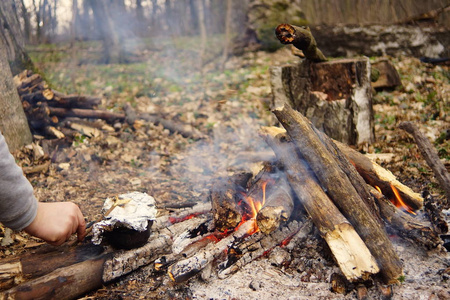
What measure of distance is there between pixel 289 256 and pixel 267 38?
326 inches

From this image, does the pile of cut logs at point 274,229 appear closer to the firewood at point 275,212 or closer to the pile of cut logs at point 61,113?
the firewood at point 275,212

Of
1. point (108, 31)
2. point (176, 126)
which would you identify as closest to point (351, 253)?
point (176, 126)

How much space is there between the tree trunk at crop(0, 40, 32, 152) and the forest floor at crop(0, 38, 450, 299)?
0.71 feet

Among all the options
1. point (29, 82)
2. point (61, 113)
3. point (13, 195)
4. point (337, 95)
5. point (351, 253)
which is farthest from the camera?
point (61, 113)

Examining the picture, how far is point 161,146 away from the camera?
18.1ft

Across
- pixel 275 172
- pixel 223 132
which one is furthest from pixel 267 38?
pixel 275 172

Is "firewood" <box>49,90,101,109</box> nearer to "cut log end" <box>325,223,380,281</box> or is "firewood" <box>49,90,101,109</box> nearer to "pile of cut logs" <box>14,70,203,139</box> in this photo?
"pile of cut logs" <box>14,70,203,139</box>

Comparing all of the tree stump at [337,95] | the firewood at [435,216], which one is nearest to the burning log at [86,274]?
the firewood at [435,216]

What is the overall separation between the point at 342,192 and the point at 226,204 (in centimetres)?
95

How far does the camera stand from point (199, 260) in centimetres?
231

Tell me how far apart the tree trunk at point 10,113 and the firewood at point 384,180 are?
4.33m

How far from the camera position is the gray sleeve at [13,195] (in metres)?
1.36

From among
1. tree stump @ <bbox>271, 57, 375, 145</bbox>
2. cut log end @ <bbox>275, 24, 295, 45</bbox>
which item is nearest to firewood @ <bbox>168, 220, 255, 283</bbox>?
cut log end @ <bbox>275, 24, 295, 45</bbox>

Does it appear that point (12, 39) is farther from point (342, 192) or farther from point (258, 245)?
point (342, 192)
